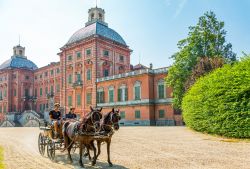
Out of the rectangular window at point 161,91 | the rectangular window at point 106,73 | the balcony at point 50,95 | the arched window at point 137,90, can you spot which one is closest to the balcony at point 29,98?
the balcony at point 50,95

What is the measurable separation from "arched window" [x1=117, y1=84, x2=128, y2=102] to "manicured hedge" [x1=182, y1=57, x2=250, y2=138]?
878 inches

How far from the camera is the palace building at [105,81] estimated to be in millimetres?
40062

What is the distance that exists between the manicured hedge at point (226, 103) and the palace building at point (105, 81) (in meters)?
17.3

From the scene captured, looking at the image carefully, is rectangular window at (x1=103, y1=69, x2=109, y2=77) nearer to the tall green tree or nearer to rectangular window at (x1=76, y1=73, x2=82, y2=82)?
rectangular window at (x1=76, y1=73, x2=82, y2=82)

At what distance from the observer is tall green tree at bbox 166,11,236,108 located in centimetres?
3009

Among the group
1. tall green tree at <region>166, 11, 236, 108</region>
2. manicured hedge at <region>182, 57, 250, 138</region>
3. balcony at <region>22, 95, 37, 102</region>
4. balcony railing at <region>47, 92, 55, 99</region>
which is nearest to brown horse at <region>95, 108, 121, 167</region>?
manicured hedge at <region>182, 57, 250, 138</region>

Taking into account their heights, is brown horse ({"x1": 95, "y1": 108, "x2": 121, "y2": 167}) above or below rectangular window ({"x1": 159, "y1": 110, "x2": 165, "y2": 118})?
above

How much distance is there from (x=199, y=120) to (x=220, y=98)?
11.2 feet

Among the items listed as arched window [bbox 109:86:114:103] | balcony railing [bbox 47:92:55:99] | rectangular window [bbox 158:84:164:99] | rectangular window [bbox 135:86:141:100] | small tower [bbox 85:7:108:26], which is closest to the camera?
rectangular window [bbox 158:84:164:99]

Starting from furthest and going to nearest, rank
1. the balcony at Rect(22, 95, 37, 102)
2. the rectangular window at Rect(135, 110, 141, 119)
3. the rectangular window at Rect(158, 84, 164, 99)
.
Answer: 1. the balcony at Rect(22, 95, 37, 102)
2. the rectangular window at Rect(135, 110, 141, 119)
3. the rectangular window at Rect(158, 84, 164, 99)

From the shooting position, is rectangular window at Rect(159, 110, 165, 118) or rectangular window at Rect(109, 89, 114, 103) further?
rectangular window at Rect(109, 89, 114, 103)

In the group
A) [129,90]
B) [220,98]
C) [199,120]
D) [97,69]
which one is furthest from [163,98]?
[220,98]

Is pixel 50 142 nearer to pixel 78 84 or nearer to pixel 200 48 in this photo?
pixel 200 48

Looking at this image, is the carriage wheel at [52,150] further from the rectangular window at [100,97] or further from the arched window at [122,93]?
the rectangular window at [100,97]
